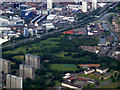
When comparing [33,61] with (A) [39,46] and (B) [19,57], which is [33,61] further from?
(A) [39,46]

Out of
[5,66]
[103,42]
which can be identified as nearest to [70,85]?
[5,66]

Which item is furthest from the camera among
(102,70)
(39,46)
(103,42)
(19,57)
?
(103,42)

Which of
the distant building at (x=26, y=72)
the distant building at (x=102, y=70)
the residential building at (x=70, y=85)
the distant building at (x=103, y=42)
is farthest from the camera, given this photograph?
the distant building at (x=103, y=42)

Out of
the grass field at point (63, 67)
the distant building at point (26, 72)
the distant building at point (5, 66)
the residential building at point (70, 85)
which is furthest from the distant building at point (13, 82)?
the grass field at point (63, 67)

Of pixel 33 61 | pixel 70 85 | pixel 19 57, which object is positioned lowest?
pixel 70 85

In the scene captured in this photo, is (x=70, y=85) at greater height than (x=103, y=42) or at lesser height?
lesser

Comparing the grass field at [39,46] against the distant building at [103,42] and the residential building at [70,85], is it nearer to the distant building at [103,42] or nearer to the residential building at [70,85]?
the distant building at [103,42]
